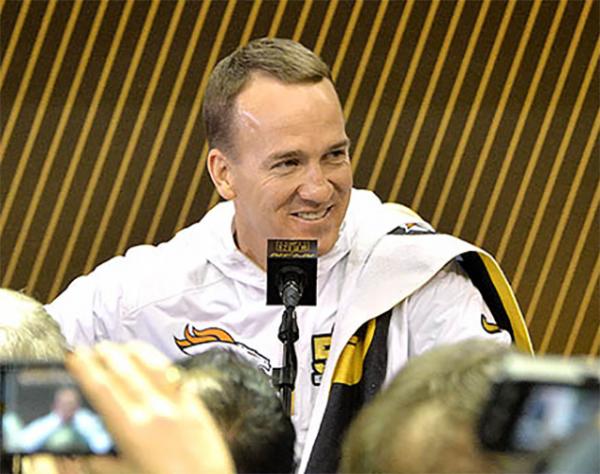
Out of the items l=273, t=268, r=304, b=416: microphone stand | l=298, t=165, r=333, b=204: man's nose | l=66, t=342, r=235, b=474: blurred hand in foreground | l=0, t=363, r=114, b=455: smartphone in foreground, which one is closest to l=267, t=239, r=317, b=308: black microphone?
l=273, t=268, r=304, b=416: microphone stand

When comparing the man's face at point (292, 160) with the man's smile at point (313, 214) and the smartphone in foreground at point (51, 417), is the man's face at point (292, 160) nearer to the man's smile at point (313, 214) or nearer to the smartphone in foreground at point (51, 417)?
the man's smile at point (313, 214)

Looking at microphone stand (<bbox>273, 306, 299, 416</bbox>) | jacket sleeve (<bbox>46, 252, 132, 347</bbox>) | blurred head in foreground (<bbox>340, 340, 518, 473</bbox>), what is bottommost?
jacket sleeve (<bbox>46, 252, 132, 347</bbox>)

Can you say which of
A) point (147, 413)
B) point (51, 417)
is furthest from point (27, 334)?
point (147, 413)

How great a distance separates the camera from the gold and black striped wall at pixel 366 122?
4.18 m

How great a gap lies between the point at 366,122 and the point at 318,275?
6.48ft

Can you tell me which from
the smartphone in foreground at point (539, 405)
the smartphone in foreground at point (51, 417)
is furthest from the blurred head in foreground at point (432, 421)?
the smartphone in foreground at point (51, 417)

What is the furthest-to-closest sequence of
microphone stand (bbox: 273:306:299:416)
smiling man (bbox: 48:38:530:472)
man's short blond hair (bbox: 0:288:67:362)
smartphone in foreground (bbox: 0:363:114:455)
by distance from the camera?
1. smiling man (bbox: 48:38:530:472)
2. microphone stand (bbox: 273:306:299:416)
3. man's short blond hair (bbox: 0:288:67:362)
4. smartphone in foreground (bbox: 0:363:114:455)

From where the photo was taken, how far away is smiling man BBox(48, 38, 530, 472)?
2193mm

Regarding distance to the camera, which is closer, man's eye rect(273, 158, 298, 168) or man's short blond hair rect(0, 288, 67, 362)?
man's short blond hair rect(0, 288, 67, 362)

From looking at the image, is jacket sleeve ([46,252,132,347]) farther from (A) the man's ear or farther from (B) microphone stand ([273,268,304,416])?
(B) microphone stand ([273,268,304,416])

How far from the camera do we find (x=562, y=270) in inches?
166

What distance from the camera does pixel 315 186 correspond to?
2.21 m

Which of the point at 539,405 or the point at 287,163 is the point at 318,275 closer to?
the point at 287,163

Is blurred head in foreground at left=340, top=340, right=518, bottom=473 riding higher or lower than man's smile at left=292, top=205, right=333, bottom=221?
higher
